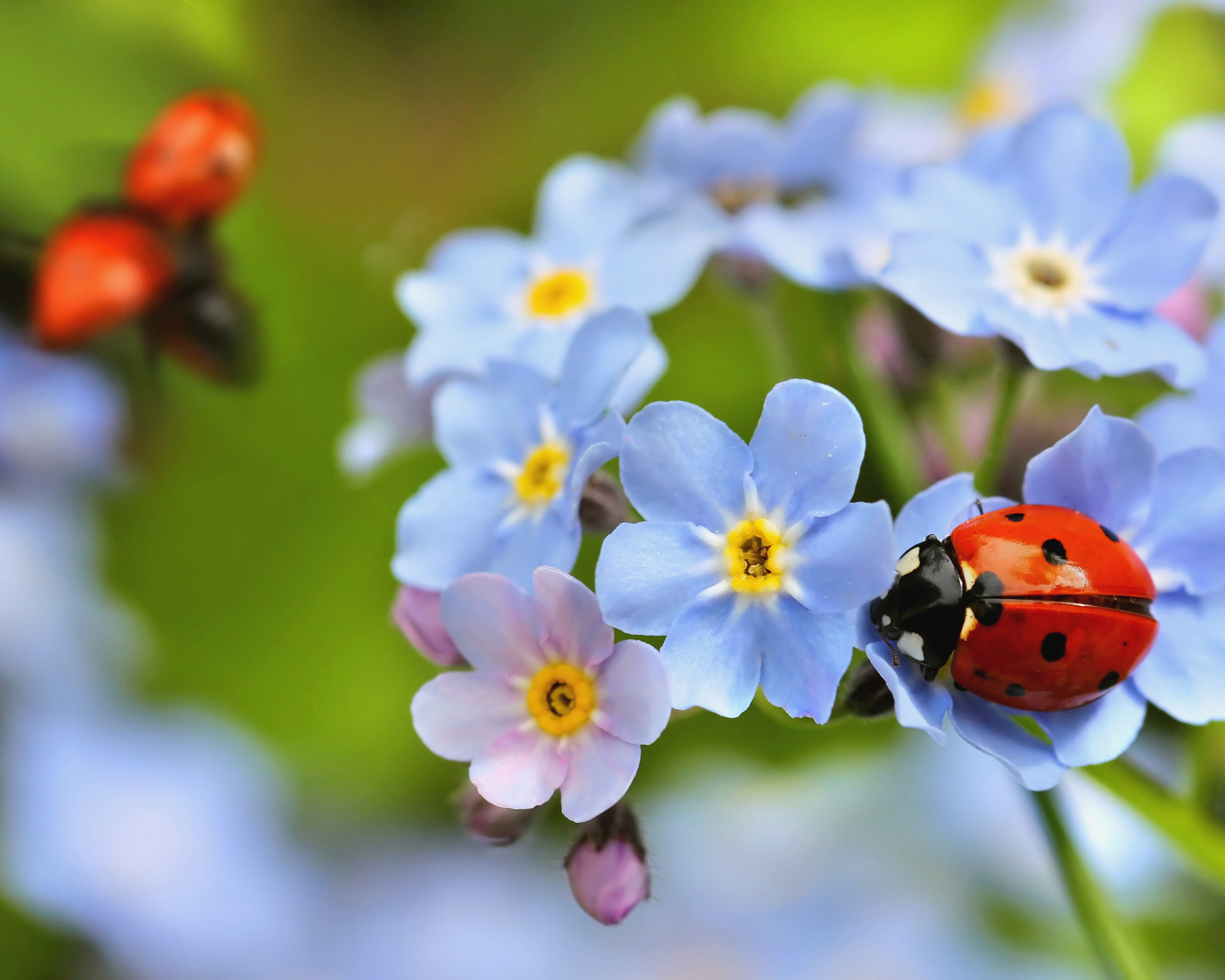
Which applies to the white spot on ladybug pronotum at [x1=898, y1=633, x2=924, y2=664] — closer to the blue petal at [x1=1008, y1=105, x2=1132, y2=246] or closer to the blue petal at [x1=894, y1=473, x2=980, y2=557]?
the blue petal at [x1=894, y1=473, x2=980, y2=557]

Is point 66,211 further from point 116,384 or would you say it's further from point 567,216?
point 567,216

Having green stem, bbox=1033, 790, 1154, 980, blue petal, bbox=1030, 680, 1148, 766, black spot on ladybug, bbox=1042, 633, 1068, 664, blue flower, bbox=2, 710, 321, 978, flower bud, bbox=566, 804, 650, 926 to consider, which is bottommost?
blue flower, bbox=2, 710, 321, 978

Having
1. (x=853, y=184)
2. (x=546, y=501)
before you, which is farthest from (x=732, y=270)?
(x=546, y=501)

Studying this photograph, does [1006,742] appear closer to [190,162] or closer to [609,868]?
[609,868]

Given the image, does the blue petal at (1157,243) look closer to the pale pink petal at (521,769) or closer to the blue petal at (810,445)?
the blue petal at (810,445)

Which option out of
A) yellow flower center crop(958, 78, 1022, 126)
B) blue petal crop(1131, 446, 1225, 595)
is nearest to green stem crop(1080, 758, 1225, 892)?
blue petal crop(1131, 446, 1225, 595)

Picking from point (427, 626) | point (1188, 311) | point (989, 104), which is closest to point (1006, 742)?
point (427, 626)

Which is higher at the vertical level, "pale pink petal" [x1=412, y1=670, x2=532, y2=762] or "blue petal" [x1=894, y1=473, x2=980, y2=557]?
"blue petal" [x1=894, y1=473, x2=980, y2=557]
